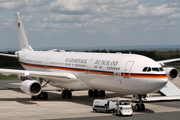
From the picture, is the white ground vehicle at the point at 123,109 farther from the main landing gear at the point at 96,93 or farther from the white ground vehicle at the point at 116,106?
the main landing gear at the point at 96,93

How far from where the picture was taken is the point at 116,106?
1059 inches

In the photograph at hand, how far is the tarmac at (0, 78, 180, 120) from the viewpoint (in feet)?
83.1

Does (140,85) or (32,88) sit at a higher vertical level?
(32,88)

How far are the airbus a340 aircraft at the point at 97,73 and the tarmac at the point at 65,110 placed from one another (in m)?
1.19

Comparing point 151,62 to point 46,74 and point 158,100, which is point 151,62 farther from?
point 46,74

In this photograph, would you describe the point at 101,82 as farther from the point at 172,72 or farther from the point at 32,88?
the point at 172,72

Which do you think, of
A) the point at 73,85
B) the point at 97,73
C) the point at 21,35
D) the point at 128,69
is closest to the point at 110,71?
the point at 97,73

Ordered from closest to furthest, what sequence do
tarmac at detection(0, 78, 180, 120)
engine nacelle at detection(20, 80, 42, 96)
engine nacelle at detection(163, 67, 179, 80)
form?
1. tarmac at detection(0, 78, 180, 120)
2. engine nacelle at detection(20, 80, 42, 96)
3. engine nacelle at detection(163, 67, 179, 80)

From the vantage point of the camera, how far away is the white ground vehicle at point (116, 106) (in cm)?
2592

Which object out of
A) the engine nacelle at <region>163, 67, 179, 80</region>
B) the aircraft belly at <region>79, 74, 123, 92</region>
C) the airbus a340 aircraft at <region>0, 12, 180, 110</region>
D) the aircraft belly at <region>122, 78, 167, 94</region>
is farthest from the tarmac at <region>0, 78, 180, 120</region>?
the engine nacelle at <region>163, 67, 179, 80</region>

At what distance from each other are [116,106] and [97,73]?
200 inches

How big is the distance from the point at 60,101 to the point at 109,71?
667 cm

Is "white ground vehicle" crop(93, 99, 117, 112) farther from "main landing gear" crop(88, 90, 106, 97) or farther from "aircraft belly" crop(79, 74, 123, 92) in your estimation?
"main landing gear" crop(88, 90, 106, 97)

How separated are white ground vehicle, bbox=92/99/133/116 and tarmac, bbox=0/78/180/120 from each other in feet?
1.56
